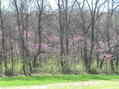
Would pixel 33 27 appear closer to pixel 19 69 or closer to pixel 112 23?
→ pixel 19 69

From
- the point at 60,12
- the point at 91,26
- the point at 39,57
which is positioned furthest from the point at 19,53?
the point at 91,26

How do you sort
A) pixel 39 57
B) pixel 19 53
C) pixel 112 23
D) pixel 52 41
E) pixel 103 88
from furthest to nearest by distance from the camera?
pixel 112 23 < pixel 52 41 < pixel 19 53 < pixel 39 57 < pixel 103 88

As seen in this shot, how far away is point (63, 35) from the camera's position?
2023cm

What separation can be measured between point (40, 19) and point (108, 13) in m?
7.18

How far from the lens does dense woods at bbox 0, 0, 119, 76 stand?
17.7 m

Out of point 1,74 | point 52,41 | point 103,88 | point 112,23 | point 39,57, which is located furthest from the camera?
point 112,23

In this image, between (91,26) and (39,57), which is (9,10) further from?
(91,26)

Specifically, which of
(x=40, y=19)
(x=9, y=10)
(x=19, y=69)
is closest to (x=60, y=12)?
(x=40, y=19)

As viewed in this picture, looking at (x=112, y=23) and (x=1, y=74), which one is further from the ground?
(x=112, y=23)

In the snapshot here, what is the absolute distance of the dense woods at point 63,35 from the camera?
17.7 m

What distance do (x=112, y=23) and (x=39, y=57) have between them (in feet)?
29.8

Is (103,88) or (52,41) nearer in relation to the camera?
(103,88)

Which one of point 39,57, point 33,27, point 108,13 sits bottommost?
point 39,57

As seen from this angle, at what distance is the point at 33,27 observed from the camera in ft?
64.5
